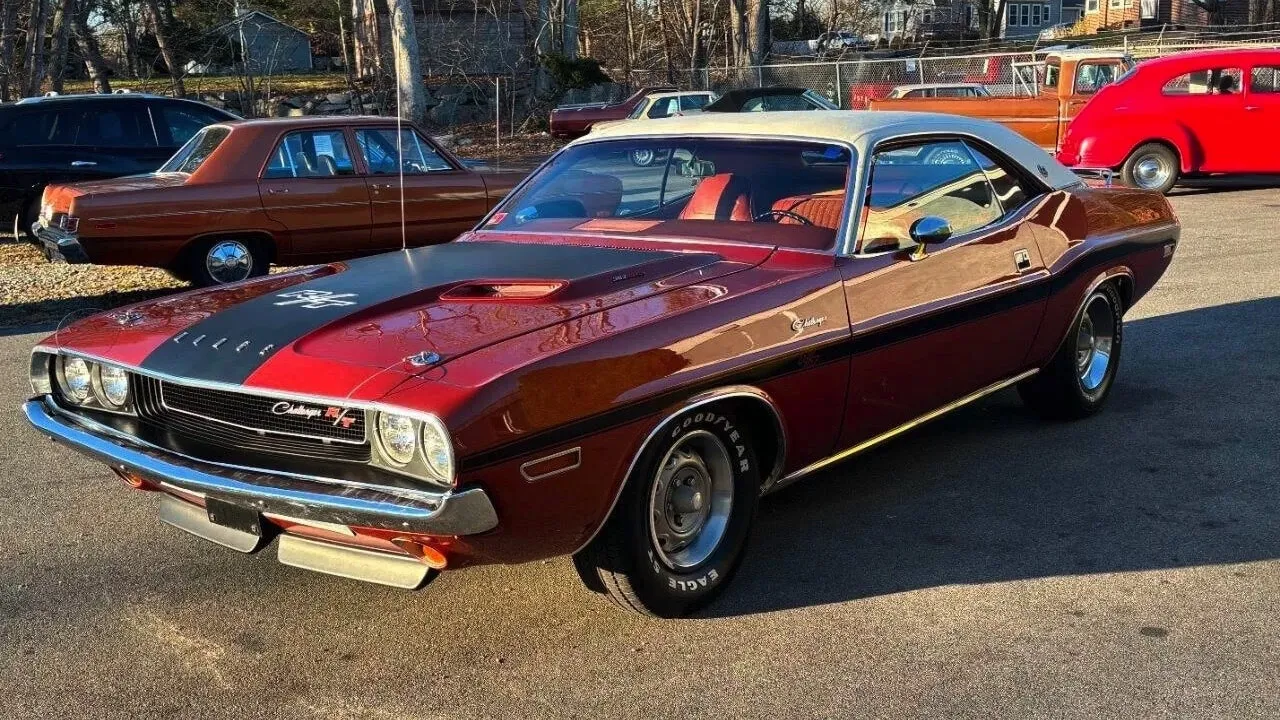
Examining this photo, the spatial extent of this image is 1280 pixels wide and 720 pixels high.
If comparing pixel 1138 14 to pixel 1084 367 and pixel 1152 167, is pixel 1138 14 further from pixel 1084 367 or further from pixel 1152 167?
pixel 1084 367

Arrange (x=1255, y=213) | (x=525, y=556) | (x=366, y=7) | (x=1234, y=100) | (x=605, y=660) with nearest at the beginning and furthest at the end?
(x=525, y=556), (x=605, y=660), (x=1255, y=213), (x=1234, y=100), (x=366, y=7)

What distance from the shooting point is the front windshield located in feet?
34.3

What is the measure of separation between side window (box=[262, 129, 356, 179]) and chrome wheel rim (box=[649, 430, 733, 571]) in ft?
24.3

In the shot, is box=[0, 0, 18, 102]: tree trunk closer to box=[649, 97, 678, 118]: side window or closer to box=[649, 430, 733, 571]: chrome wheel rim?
box=[649, 97, 678, 118]: side window

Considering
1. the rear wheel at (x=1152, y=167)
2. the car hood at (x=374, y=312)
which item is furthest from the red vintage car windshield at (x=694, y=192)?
the rear wheel at (x=1152, y=167)

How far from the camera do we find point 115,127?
13.3 meters

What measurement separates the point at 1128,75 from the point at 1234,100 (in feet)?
4.17

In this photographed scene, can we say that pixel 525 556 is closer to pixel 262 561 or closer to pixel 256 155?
pixel 262 561

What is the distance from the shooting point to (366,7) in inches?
1304

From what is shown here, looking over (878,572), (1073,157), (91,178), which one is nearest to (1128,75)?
(1073,157)

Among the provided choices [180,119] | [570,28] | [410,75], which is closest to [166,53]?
[410,75]

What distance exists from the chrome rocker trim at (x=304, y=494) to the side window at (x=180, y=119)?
10326mm

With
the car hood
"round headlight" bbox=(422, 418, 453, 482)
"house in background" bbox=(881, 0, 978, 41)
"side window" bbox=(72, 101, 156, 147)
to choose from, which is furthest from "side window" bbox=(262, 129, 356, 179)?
"house in background" bbox=(881, 0, 978, 41)

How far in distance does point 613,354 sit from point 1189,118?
13989 millimetres
